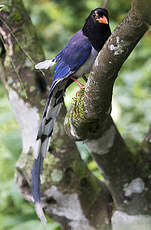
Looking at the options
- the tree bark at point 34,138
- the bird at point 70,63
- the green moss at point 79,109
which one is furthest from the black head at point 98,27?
the tree bark at point 34,138

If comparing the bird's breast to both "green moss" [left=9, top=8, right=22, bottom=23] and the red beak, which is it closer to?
the red beak

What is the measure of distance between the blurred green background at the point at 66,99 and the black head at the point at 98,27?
1.15 meters

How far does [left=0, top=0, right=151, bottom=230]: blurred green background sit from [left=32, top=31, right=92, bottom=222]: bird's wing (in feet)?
2.50

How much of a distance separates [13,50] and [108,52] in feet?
3.99

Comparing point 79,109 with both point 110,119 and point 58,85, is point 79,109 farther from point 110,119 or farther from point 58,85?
point 110,119

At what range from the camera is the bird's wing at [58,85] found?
1.95m

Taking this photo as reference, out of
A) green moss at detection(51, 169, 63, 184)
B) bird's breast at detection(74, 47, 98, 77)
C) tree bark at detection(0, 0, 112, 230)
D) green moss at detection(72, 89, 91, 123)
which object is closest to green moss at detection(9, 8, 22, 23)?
tree bark at detection(0, 0, 112, 230)

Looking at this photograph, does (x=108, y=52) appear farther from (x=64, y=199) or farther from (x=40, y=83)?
(x=64, y=199)

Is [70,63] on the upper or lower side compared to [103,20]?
lower

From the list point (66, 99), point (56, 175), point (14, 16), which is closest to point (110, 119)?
point (56, 175)

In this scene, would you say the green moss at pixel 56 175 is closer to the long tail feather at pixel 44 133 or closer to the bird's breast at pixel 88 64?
the long tail feather at pixel 44 133

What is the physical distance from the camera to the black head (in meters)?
1.89

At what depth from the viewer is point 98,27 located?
74.4 inches

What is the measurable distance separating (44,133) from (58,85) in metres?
0.32
